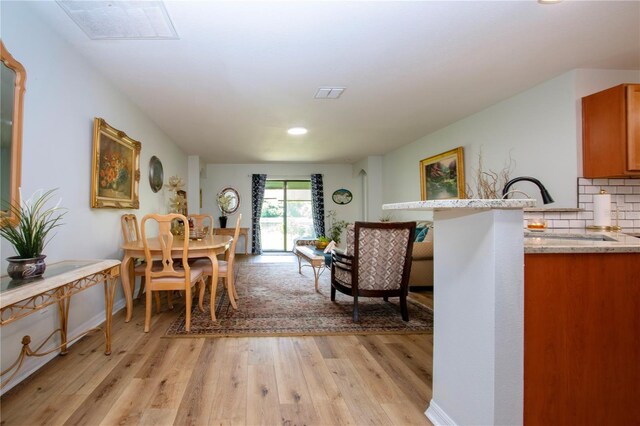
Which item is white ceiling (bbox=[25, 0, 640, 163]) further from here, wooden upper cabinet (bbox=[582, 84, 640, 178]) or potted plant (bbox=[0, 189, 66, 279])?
potted plant (bbox=[0, 189, 66, 279])

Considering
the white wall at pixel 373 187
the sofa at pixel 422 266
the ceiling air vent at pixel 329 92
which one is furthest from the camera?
the white wall at pixel 373 187

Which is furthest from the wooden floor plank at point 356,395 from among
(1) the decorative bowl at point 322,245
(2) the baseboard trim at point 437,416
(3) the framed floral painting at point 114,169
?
(1) the decorative bowl at point 322,245

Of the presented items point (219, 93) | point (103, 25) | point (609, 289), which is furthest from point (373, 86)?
point (609, 289)

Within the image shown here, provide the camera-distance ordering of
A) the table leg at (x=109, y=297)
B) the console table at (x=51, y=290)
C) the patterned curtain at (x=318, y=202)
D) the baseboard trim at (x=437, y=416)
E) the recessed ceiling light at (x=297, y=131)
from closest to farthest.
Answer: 1. the console table at (x=51, y=290)
2. the baseboard trim at (x=437, y=416)
3. the table leg at (x=109, y=297)
4. the recessed ceiling light at (x=297, y=131)
5. the patterned curtain at (x=318, y=202)

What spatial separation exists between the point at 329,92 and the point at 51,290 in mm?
2766

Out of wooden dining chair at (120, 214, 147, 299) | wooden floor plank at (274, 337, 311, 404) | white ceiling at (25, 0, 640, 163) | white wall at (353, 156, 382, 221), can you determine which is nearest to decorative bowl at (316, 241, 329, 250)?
white ceiling at (25, 0, 640, 163)

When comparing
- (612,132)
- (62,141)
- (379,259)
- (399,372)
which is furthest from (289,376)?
(612,132)

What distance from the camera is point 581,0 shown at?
5.98 feet

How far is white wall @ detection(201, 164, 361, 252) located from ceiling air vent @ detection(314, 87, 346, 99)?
4793mm

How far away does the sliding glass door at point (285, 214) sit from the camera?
26.7ft

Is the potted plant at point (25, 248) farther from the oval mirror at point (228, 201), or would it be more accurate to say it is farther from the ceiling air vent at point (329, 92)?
the oval mirror at point (228, 201)

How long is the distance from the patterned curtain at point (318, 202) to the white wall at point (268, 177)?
6.6 inches

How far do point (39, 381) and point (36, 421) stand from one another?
46 centimetres

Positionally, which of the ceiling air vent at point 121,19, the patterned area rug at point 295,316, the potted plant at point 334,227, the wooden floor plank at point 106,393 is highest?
the ceiling air vent at point 121,19
